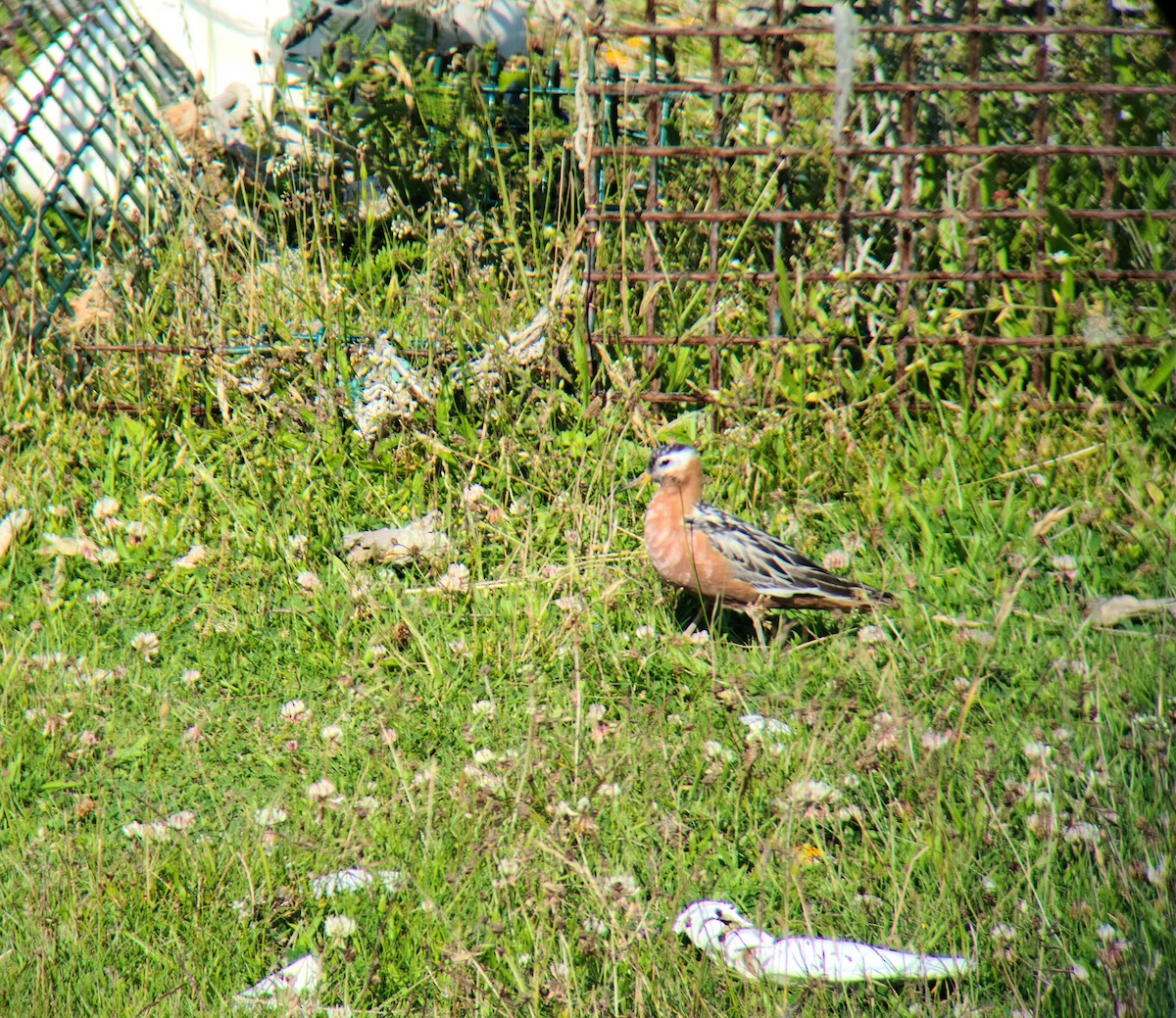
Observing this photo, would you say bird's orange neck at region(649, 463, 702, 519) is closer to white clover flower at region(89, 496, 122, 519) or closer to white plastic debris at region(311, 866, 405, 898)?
white plastic debris at region(311, 866, 405, 898)

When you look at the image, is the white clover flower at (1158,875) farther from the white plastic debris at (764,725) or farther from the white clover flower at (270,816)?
the white clover flower at (270,816)

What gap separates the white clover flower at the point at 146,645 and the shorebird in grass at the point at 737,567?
5.59 feet

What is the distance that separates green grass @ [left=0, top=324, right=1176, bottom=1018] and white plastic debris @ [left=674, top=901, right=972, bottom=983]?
5 centimetres

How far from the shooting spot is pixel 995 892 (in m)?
2.82

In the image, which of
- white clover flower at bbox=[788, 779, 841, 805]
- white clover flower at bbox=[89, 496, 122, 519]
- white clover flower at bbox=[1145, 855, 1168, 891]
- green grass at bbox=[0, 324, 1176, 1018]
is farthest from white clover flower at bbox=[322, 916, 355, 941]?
white clover flower at bbox=[89, 496, 122, 519]

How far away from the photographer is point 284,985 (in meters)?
2.73

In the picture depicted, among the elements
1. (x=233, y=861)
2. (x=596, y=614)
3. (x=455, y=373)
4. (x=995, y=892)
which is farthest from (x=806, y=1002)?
(x=455, y=373)

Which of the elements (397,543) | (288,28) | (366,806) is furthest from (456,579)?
(288,28)

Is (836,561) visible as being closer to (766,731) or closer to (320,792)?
(766,731)

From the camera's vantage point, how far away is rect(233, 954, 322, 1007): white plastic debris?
2.66 m

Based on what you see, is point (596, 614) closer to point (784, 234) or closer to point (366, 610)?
point (366, 610)

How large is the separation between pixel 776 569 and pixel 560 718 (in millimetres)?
947

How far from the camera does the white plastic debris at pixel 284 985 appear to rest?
266 cm

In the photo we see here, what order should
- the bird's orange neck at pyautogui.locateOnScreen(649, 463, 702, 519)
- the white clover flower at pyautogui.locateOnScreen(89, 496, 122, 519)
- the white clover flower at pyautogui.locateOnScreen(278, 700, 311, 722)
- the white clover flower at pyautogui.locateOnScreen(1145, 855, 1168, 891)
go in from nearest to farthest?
the white clover flower at pyautogui.locateOnScreen(1145, 855, 1168, 891)
the white clover flower at pyautogui.locateOnScreen(278, 700, 311, 722)
the bird's orange neck at pyautogui.locateOnScreen(649, 463, 702, 519)
the white clover flower at pyautogui.locateOnScreen(89, 496, 122, 519)
